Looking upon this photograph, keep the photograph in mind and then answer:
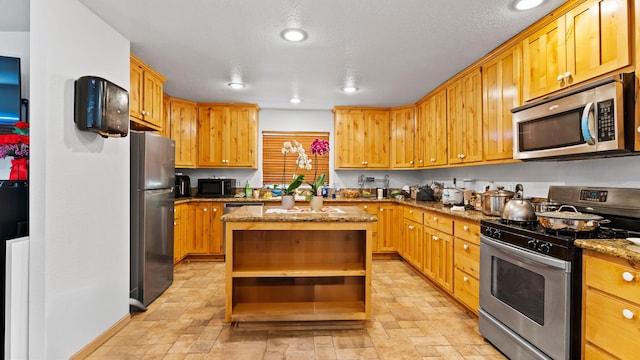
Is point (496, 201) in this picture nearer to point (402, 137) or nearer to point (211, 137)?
point (402, 137)

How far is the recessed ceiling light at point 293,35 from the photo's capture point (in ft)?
8.27

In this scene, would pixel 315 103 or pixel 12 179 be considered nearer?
pixel 12 179

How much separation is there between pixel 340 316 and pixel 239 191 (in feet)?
10.8

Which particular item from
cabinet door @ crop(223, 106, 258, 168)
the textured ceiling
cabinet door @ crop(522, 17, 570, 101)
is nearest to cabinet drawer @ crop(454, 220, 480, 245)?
cabinet door @ crop(522, 17, 570, 101)

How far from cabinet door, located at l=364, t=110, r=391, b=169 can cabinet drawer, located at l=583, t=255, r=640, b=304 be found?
11.7 feet

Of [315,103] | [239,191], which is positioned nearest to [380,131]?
[315,103]

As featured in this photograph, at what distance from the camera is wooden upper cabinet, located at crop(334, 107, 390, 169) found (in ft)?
16.6

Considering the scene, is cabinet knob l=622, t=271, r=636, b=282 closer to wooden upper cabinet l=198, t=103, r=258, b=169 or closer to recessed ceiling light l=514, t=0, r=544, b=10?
recessed ceiling light l=514, t=0, r=544, b=10

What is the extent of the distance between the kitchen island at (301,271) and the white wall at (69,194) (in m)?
0.96

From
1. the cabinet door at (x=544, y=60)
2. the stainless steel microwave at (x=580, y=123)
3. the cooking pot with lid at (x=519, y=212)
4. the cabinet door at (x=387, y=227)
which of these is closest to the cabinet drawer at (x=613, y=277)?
the cooking pot with lid at (x=519, y=212)

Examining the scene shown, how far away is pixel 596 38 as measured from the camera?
75.7 inches

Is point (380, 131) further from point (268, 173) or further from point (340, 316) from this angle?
point (340, 316)

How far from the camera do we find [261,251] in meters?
2.69

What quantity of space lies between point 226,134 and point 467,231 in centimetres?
373
